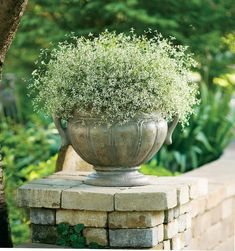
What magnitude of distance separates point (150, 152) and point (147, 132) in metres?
0.15

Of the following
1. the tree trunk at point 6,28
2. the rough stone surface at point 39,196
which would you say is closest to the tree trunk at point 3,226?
the tree trunk at point 6,28

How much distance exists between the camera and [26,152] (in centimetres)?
761

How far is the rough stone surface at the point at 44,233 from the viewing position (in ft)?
13.3

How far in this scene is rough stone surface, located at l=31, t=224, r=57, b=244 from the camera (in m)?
4.07

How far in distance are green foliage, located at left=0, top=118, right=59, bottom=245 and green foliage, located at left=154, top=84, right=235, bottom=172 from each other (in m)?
1.05

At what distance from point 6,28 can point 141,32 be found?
5112mm

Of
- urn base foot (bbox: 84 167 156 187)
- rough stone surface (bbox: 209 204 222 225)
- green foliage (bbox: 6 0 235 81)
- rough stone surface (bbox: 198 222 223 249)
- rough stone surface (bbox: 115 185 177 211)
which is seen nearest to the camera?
rough stone surface (bbox: 115 185 177 211)

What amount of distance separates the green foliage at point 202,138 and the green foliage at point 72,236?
380 centimetres

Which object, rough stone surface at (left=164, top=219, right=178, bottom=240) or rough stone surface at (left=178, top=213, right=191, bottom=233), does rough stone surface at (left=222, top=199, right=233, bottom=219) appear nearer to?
rough stone surface at (left=178, top=213, right=191, bottom=233)

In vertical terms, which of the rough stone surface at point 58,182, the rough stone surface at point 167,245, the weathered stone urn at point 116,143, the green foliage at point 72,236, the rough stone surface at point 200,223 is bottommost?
the rough stone surface at point 200,223

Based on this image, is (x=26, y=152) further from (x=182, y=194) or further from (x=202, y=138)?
(x=182, y=194)

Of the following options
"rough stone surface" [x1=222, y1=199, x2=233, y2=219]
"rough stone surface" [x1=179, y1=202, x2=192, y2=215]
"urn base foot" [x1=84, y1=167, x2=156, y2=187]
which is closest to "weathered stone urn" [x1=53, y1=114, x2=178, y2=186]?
"urn base foot" [x1=84, y1=167, x2=156, y2=187]

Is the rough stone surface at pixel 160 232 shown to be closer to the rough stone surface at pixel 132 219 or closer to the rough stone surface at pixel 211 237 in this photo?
the rough stone surface at pixel 132 219

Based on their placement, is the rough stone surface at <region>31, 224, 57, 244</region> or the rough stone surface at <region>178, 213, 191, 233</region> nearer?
the rough stone surface at <region>31, 224, 57, 244</region>
